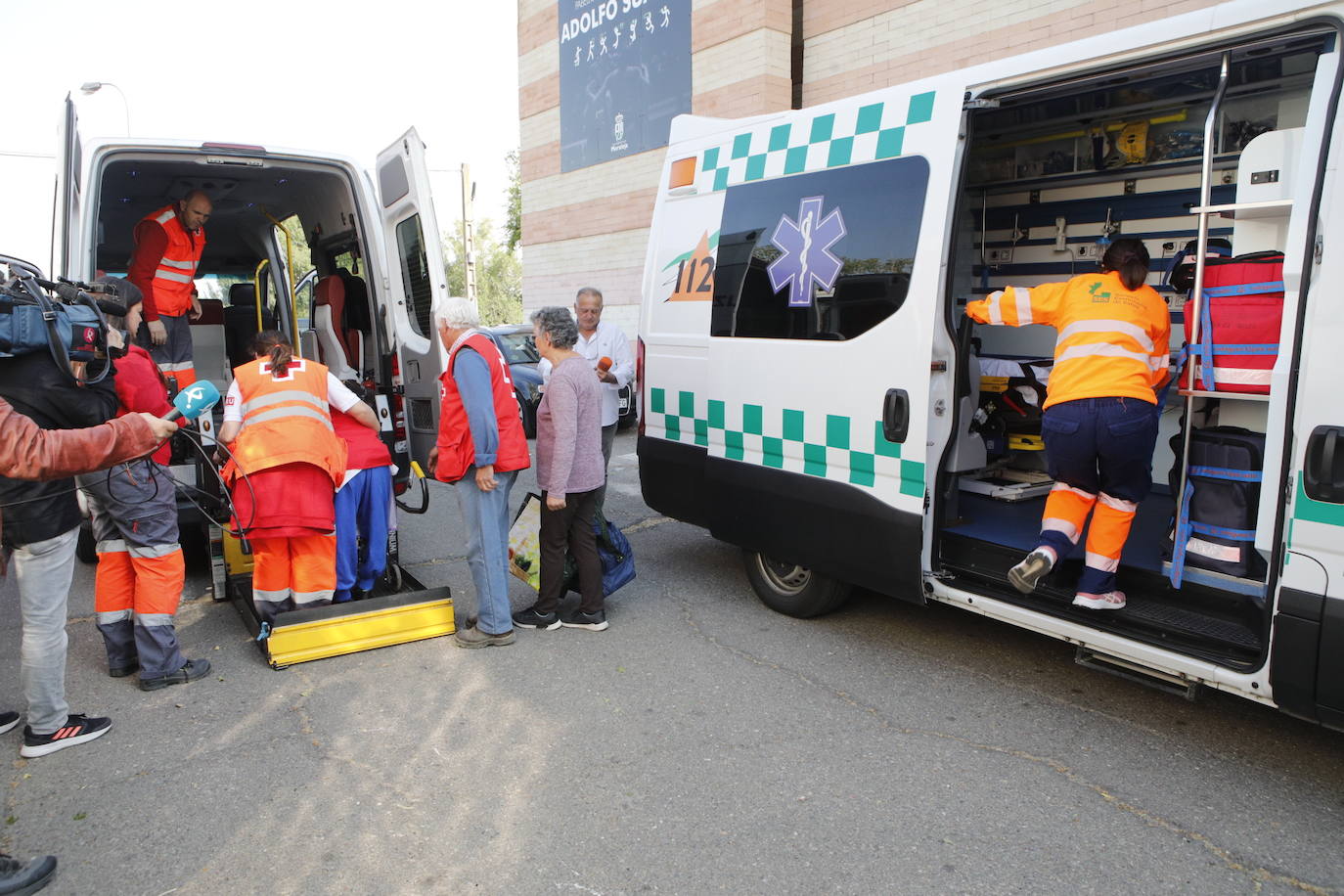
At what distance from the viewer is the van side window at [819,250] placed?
3543 mm

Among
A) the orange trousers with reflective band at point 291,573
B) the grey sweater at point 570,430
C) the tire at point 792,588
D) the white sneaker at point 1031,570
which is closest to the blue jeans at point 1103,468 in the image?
the white sneaker at point 1031,570

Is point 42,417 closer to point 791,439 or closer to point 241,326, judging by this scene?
point 791,439

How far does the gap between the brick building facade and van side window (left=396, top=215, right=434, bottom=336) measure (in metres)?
7.13

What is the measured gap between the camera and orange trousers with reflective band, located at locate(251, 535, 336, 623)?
164 inches

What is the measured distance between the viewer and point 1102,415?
132 inches

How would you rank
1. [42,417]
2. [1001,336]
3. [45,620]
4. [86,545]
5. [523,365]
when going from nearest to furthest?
[42,417] < [45,620] < [1001,336] < [86,545] < [523,365]

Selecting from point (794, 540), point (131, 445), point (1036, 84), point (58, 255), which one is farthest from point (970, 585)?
point (58, 255)

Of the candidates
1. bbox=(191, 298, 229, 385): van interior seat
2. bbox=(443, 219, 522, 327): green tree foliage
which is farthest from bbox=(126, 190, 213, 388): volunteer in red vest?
bbox=(443, 219, 522, 327): green tree foliage

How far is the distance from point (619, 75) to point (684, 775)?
45.9 ft

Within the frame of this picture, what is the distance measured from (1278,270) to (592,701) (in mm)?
2772

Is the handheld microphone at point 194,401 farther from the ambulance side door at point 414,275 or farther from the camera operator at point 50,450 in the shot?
the ambulance side door at point 414,275

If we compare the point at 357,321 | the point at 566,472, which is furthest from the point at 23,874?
the point at 357,321

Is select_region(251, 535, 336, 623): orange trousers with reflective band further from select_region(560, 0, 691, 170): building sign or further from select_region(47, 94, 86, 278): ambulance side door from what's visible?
select_region(560, 0, 691, 170): building sign

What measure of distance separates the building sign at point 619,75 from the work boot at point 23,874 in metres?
12.8
